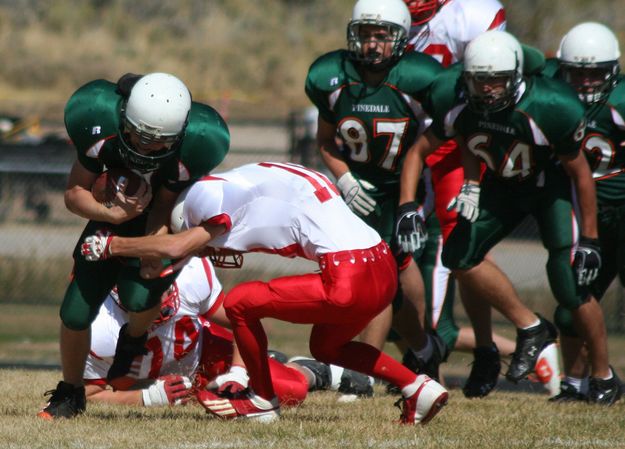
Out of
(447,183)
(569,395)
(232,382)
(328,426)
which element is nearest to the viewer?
(328,426)

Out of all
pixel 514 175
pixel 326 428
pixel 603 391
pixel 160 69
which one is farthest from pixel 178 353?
pixel 160 69

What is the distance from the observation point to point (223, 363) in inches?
233

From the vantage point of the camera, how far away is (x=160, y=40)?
27953 millimetres

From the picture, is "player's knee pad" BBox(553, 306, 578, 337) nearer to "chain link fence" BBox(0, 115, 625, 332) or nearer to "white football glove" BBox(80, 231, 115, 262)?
"white football glove" BBox(80, 231, 115, 262)

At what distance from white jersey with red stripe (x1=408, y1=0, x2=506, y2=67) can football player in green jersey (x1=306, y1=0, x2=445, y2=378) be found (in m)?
0.49

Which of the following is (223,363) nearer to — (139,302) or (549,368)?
(139,302)

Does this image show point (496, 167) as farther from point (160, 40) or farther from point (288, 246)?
point (160, 40)

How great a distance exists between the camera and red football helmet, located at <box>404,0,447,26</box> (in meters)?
6.37

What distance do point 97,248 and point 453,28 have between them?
269 centimetres

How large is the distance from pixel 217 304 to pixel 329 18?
24976 mm

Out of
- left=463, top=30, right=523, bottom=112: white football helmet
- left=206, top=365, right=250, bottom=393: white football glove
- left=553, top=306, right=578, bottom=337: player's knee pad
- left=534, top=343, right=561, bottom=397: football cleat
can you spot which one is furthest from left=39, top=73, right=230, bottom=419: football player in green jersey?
left=553, top=306, right=578, bottom=337: player's knee pad

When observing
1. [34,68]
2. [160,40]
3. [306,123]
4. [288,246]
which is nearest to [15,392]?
[288,246]

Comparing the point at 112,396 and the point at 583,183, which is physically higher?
the point at 583,183

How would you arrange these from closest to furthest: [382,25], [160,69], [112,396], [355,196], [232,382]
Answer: [232,382] < [112,396] < [382,25] < [355,196] < [160,69]
